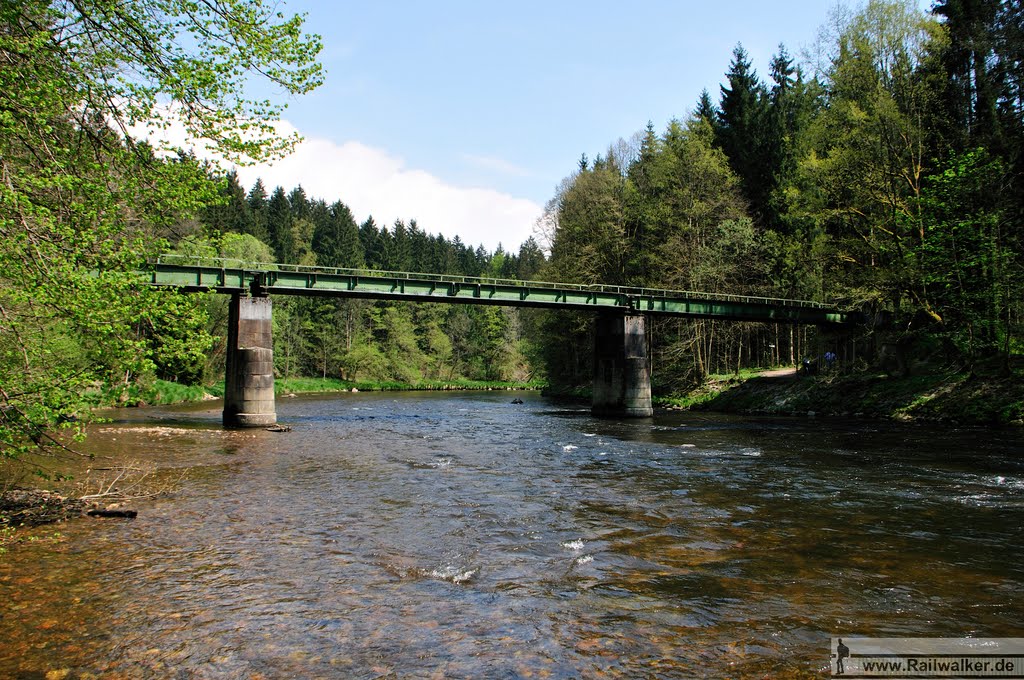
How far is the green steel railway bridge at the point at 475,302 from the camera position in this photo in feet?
123

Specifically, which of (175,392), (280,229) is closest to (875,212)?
(175,392)

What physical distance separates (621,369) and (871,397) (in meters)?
16.4

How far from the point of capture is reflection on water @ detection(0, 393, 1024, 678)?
766cm

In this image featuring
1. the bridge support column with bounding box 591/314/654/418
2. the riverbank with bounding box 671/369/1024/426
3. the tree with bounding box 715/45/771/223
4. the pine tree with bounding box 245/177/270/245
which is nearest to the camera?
the riverbank with bounding box 671/369/1024/426

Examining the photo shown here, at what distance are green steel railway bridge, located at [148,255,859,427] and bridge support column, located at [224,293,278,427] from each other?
0.18ft

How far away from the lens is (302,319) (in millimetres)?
99500

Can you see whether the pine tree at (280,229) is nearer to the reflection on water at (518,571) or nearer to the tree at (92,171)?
the reflection on water at (518,571)

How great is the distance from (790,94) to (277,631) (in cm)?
7392

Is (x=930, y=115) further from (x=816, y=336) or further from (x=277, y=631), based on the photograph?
(x=277, y=631)

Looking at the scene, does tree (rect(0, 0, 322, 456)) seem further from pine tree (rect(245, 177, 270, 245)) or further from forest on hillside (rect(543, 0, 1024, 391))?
pine tree (rect(245, 177, 270, 245))

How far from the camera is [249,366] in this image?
37438 mm

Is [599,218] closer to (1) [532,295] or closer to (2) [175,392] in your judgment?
(1) [532,295]

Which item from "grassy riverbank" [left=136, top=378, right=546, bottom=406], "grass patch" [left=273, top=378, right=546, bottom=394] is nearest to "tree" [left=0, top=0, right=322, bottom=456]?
"grassy riverbank" [left=136, top=378, right=546, bottom=406]

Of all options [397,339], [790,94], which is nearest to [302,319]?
[397,339]
